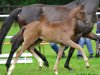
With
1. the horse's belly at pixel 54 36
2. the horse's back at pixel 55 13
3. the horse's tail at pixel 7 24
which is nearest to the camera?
the horse's belly at pixel 54 36

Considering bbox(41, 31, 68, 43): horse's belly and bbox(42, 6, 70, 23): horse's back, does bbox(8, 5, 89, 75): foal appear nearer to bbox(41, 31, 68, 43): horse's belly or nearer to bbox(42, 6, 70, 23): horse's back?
bbox(41, 31, 68, 43): horse's belly

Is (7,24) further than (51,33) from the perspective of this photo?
Yes

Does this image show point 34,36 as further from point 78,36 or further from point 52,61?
point 52,61

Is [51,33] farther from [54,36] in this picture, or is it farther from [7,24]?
[7,24]

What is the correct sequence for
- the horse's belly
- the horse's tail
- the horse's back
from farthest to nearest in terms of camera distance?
the horse's tail
the horse's back
the horse's belly

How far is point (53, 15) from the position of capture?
10.4 m

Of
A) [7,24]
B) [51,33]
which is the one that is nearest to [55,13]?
[7,24]

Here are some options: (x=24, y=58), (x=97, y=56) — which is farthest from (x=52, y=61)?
(x=97, y=56)

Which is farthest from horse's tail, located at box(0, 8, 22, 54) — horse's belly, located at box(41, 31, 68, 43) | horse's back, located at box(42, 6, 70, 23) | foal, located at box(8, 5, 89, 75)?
horse's belly, located at box(41, 31, 68, 43)

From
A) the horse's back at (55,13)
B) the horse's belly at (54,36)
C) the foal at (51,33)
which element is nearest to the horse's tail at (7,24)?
the horse's back at (55,13)

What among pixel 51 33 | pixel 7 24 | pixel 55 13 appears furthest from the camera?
pixel 7 24

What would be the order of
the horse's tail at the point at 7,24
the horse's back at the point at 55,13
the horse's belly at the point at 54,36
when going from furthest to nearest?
the horse's tail at the point at 7,24 → the horse's back at the point at 55,13 → the horse's belly at the point at 54,36

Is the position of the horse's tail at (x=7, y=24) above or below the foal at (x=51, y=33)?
below

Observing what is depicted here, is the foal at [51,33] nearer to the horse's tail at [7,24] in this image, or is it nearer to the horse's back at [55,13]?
the horse's back at [55,13]
